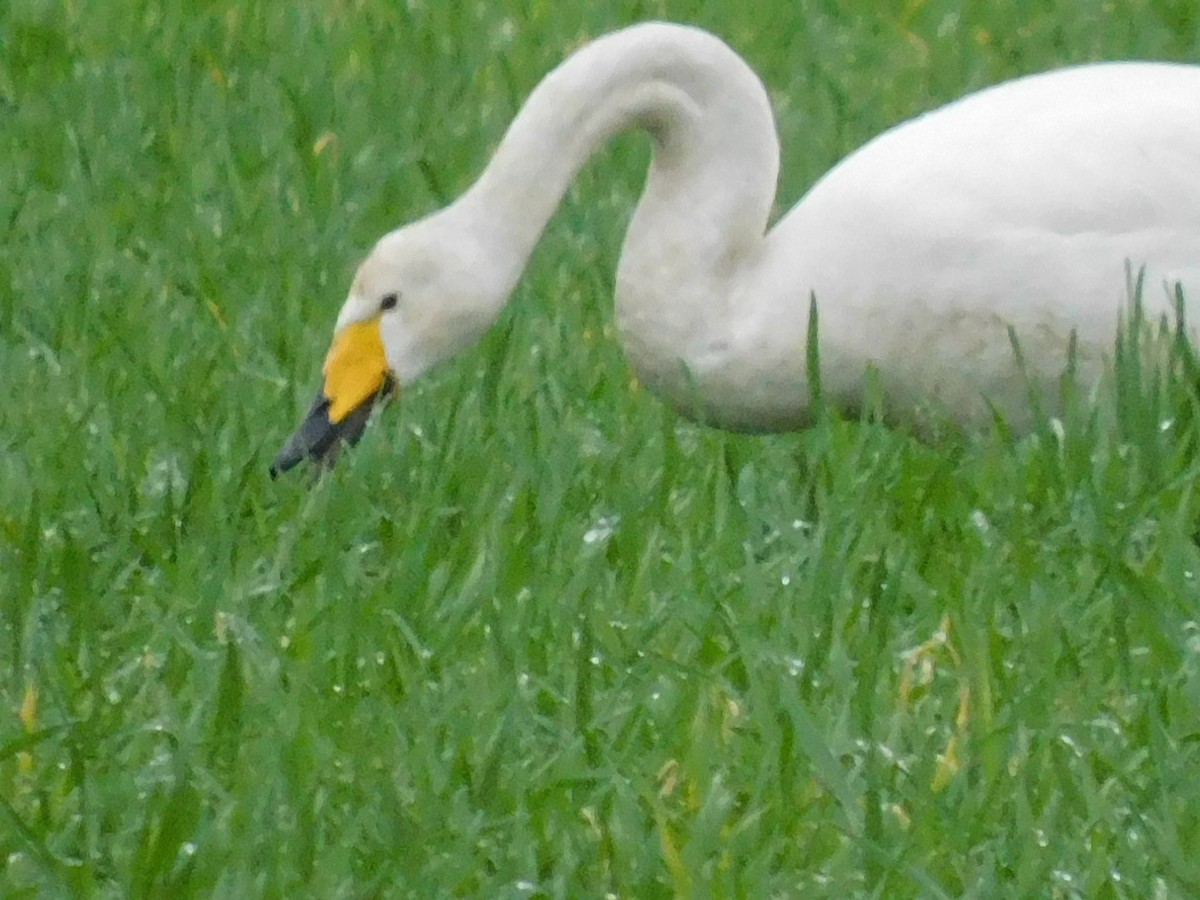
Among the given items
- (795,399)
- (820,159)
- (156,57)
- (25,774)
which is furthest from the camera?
(156,57)

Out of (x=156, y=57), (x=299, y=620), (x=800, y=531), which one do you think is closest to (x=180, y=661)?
(x=299, y=620)

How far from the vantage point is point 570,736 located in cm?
306

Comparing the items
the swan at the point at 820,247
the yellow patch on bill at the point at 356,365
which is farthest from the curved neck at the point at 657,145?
the yellow patch on bill at the point at 356,365

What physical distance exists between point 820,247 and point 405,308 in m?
0.59

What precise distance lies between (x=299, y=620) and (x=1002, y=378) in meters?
1.15

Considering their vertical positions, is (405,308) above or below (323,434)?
above

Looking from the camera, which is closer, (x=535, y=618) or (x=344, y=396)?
(x=535, y=618)

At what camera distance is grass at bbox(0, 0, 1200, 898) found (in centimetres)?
276

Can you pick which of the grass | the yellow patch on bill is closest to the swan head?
the yellow patch on bill

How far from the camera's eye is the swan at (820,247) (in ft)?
13.0

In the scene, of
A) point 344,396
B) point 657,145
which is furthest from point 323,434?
point 657,145

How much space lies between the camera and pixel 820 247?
13.2ft

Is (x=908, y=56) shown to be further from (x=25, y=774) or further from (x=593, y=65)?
(x=25, y=774)

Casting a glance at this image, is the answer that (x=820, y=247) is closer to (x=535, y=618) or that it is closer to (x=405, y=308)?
(x=405, y=308)
